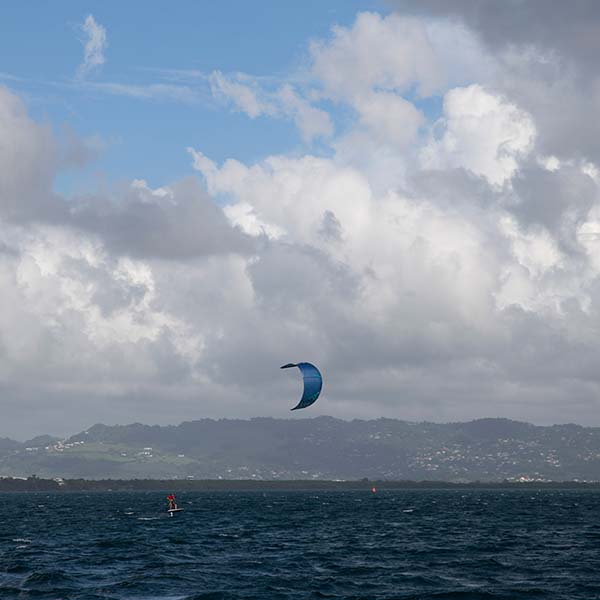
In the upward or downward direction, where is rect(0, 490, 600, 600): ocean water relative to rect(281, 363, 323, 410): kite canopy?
downward

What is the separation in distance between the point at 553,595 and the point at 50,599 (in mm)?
32193

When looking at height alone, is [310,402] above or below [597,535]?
above

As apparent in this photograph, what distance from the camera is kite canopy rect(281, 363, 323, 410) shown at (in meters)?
110

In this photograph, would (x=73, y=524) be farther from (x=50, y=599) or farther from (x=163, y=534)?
(x=50, y=599)

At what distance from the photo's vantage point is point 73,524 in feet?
483

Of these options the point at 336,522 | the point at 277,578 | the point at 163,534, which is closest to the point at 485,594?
the point at 277,578

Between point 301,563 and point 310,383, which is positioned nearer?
point 301,563

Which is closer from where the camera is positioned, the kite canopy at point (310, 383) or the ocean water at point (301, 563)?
the ocean water at point (301, 563)

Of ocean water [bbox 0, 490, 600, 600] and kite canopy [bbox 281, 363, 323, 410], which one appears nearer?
ocean water [bbox 0, 490, 600, 600]

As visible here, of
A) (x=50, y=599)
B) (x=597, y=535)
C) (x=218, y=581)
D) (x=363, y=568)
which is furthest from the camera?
(x=597, y=535)

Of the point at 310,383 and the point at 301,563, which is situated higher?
the point at 310,383

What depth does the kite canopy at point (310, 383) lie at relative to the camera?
110 meters

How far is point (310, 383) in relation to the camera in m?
112

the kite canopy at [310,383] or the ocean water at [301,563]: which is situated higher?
the kite canopy at [310,383]
